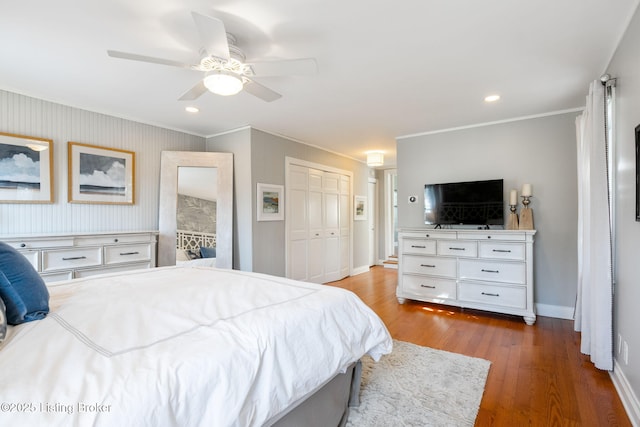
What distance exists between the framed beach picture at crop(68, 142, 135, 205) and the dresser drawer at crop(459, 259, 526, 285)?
165 inches

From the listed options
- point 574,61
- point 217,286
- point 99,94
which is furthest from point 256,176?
point 574,61

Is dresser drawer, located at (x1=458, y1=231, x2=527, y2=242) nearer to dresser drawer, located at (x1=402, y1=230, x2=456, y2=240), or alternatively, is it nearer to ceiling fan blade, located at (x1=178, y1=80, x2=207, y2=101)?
dresser drawer, located at (x1=402, y1=230, x2=456, y2=240)

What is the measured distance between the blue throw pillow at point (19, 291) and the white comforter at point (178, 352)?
73 millimetres

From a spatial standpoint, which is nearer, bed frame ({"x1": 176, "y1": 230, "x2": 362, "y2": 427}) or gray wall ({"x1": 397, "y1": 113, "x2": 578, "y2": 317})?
bed frame ({"x1": 176, "y1": 230, "x2": 362, "y2": 427})

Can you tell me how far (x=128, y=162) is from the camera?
146 inches

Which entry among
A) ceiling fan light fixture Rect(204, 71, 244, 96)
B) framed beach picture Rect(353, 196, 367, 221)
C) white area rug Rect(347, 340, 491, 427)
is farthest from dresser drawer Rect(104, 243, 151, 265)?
framed beach picture Rect(353, 196, 367, 221)

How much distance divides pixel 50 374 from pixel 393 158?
6195 mm

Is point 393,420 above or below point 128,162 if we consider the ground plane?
below

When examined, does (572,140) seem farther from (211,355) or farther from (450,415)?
(211,355)

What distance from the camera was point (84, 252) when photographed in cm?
305

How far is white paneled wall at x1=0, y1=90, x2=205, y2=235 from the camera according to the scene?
2933mm

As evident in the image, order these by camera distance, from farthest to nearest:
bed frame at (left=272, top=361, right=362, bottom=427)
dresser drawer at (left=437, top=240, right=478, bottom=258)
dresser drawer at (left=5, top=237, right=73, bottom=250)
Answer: dresser drawer at (left=437, top=240, right=478, bottom=258) < dresser drawer at (left=5, top=237, right=73, bottom=250) < bed frame at (left=272, top=361, right=362, bottom=427)

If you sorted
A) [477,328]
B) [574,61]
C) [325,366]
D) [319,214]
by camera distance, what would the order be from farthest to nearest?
[319,214] → [477,328] → [574,61] → [325,366]

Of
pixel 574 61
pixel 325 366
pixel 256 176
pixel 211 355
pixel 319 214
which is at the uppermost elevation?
pixel 574 61
